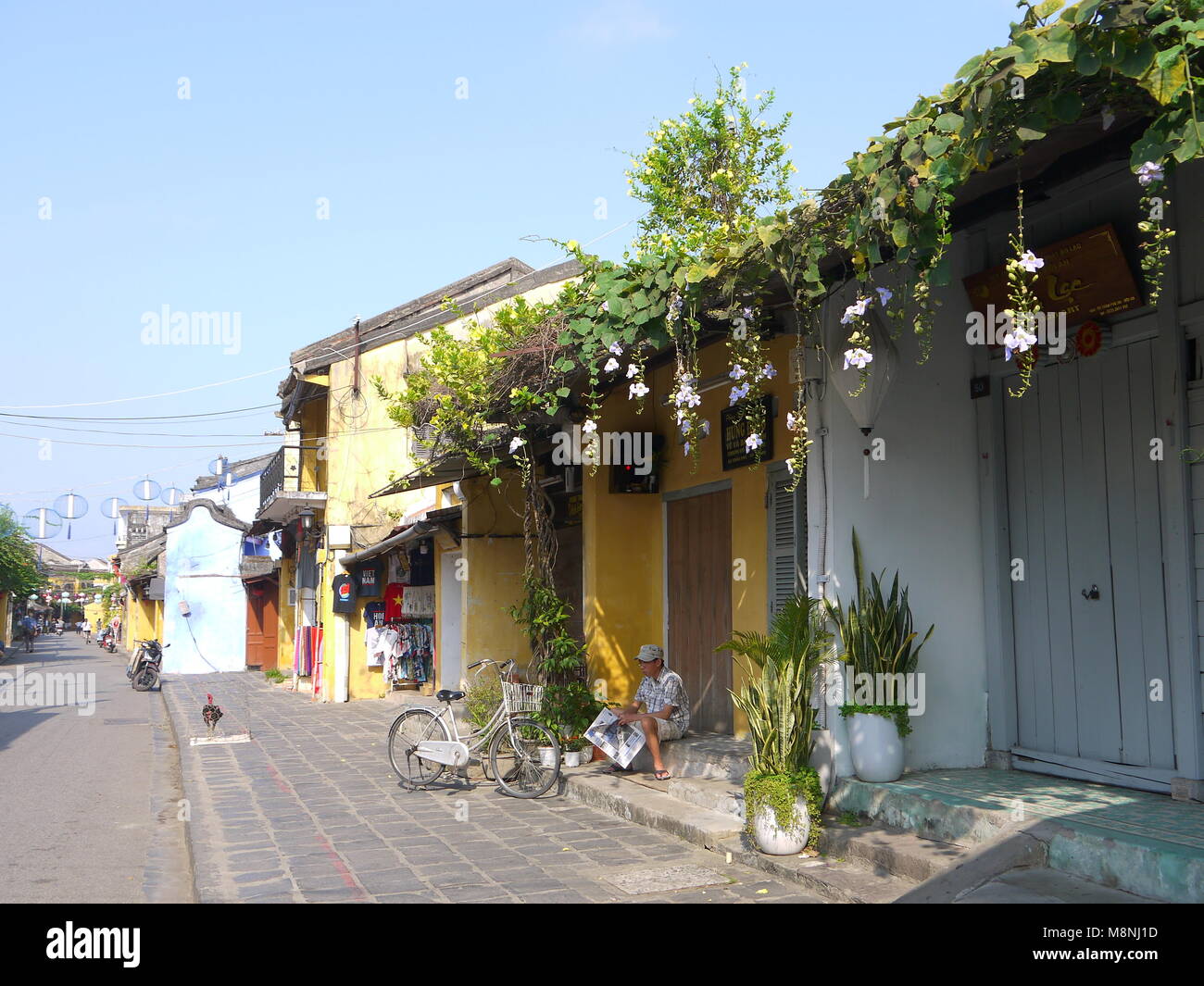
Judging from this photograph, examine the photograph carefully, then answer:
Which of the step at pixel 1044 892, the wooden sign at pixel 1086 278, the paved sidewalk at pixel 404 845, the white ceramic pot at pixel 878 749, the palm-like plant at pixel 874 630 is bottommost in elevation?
the paved sidewalk at pixel 404 845

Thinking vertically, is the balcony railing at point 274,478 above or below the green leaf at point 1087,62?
above

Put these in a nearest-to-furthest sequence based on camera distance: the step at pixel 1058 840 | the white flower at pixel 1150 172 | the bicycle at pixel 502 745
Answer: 1. the white flower at pixel 1150 172
2. the step at pixel 1058 840
3. the bicycle at pixel 502 745

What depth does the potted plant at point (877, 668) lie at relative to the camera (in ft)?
20.7

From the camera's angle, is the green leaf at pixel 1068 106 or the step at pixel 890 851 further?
the step at pixel 890 851

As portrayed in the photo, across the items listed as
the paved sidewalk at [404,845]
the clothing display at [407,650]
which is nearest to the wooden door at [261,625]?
the clothing display at [407,650]

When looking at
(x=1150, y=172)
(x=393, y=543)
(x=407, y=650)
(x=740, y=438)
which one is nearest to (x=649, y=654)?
(x=740, y=438)

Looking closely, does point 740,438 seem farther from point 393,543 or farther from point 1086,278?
point 393,543

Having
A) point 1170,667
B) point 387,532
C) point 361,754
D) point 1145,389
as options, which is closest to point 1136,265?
point 1145,389

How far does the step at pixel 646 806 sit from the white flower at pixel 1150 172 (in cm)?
464

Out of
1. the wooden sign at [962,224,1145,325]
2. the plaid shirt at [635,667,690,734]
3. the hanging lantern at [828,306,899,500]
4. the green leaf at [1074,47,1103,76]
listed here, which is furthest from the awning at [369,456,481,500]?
the green leaf at [1074,47,1103,76]

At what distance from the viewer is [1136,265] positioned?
5.86m

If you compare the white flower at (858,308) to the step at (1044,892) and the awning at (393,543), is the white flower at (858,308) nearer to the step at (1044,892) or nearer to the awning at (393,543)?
the step at (1044,892)
